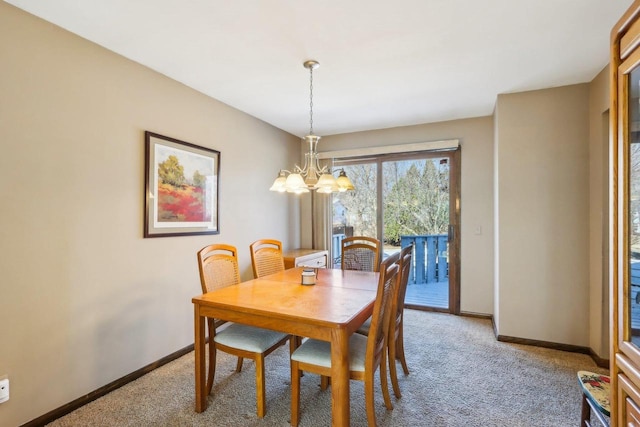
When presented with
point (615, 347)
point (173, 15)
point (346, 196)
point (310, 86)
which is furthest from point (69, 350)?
point (346, 196)

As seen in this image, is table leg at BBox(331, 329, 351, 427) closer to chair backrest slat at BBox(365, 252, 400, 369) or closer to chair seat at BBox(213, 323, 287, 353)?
chair backrest slat at BBox(365, 252, 400, 369)

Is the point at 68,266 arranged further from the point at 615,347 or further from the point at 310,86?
the point at 615,347

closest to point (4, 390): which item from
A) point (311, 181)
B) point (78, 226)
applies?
point (78, 226)

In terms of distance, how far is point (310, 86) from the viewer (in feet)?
9.89

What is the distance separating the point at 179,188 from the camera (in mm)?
2957

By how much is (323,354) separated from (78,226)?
190 cm

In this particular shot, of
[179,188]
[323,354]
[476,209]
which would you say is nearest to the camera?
[323,354]

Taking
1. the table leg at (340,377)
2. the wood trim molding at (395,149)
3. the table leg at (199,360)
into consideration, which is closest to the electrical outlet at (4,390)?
the table leg at (199,360)

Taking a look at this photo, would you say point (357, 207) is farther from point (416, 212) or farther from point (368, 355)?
point (368, 355)

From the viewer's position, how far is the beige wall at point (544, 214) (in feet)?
9.82

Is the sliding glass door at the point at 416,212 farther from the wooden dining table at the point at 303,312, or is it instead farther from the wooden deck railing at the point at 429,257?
the wooden dining table at the point at 303,312

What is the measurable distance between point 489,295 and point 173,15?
429 centimetres

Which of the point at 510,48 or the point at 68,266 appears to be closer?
the point at 68,266

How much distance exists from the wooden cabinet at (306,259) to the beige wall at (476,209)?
1861 mm
